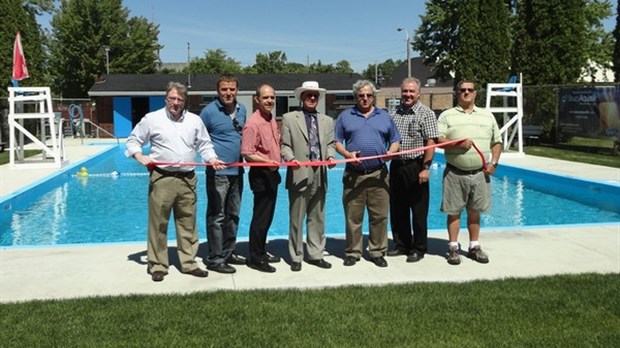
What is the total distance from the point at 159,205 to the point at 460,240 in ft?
10.8

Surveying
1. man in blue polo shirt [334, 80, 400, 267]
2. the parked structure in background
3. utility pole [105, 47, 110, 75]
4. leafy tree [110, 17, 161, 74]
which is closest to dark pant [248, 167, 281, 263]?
man in blue polo shirt [334, 80, 400, 267]

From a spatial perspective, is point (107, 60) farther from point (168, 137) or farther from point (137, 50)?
point (168, 137)

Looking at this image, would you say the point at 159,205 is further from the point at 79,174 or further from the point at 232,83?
the point at 79,174

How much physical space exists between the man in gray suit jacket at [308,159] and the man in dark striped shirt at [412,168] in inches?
28.5

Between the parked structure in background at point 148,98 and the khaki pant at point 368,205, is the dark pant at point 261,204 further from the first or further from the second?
the parked structure in background at point 148,98

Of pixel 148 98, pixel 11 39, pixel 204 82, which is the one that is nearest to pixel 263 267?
pixel 11 39

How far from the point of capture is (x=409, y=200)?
548 cm

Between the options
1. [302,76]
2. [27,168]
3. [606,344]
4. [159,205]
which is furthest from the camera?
[302,76]

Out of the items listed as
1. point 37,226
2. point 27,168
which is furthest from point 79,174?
point 37,226

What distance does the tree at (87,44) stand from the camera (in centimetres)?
4194

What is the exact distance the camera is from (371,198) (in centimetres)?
524

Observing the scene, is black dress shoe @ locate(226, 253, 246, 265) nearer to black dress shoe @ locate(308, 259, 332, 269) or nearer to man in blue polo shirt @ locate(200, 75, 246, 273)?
man in blue polo shirt @ locate(200, 75, 246, 273)

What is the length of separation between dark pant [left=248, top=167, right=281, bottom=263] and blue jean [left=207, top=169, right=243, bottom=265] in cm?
16

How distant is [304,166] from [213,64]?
190 feet
